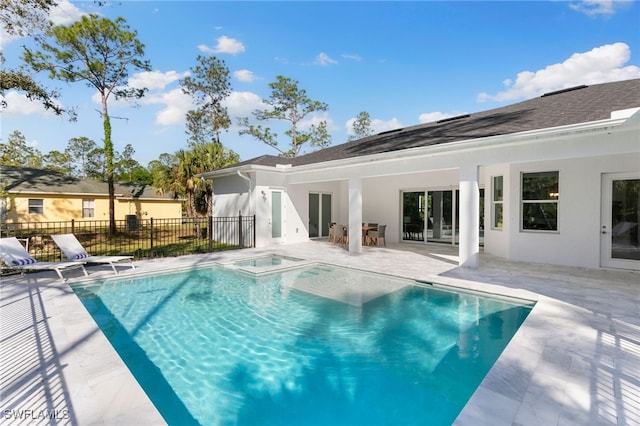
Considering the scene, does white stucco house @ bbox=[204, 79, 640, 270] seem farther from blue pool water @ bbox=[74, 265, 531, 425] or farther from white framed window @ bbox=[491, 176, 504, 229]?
blue pool water @ bbox=[74, 265, 531, 425]

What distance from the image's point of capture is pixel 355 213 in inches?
461

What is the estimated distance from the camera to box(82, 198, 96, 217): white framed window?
82.4ft

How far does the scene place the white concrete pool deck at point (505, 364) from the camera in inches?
107

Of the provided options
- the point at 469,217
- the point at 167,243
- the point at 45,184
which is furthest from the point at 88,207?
the point at 469,217

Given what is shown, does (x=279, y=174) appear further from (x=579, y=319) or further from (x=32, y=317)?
(x=579, y=319)

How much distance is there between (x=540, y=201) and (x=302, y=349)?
9029 mm

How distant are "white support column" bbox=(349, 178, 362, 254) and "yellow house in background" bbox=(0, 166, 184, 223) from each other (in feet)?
62.0

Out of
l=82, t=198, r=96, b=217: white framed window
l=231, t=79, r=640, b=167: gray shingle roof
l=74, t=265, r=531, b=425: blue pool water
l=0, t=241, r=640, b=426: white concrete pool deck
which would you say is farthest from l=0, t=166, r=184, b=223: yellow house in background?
l=231, t=79, r=640, b=167: gray shingle roof

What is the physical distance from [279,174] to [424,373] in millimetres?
11944

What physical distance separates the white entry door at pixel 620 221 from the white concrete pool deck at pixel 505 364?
1.63 metres

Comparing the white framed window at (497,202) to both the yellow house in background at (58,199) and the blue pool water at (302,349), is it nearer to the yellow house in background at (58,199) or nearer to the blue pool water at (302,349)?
the blue pool water at (302,349)

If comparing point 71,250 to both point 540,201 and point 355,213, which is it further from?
point 540,201

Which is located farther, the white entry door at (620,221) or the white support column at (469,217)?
the white support column at (469,217)

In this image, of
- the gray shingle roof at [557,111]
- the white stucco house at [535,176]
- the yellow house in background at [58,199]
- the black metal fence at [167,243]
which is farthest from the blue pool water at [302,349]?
the yellow house in background at [58,199]
